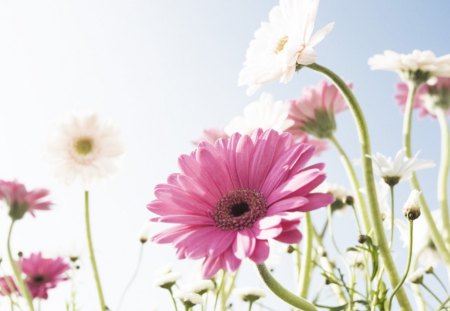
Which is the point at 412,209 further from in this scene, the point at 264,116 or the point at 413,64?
the point at 413,64

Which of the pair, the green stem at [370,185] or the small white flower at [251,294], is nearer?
the green stem at [370,185]

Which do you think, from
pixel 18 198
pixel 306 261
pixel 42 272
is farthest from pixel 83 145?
pixel 306 261

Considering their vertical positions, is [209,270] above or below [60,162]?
below

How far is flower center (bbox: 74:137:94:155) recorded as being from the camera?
1.21 metres

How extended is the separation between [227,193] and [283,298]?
113 millimetres

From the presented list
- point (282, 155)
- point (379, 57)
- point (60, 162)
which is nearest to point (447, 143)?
point (379, 57)

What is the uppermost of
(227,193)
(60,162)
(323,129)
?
(60,162)

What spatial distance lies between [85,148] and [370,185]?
774mm

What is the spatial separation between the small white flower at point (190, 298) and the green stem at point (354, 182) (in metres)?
0.22

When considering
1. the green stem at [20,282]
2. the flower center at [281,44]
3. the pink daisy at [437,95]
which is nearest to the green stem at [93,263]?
the green stem at [20,282]

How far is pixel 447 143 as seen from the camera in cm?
103

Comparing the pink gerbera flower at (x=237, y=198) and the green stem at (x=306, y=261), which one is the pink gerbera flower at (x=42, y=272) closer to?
the green stem at (x=306, y=261)

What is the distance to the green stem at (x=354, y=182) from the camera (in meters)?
0.71

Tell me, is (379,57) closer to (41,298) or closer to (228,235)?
(228,235)
